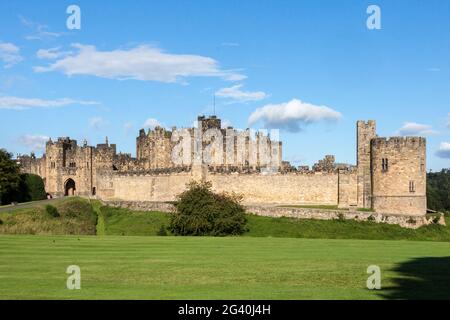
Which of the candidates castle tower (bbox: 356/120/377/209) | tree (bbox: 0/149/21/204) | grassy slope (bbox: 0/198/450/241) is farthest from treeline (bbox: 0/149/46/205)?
castle tower (bbox: 356/120/377/209)

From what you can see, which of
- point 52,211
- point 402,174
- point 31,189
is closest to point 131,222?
point 52,211

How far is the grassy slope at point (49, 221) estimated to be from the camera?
4244 centimetres

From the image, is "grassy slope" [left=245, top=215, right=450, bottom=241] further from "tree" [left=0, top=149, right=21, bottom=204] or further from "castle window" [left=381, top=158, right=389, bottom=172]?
"tree" [left=0, top=149, right=21, bottom=204]

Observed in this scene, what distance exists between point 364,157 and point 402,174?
361cm

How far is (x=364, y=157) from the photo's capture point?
52781mm

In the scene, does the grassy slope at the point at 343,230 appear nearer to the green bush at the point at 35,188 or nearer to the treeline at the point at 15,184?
the treeline at the point at 15,184

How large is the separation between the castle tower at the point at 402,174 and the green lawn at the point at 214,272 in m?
23.2

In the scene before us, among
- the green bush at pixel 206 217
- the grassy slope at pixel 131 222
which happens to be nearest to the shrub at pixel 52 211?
the grassy slope at pixel 131 222

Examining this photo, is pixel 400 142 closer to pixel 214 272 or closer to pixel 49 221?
pixel 49 221

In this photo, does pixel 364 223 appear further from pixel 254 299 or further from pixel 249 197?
pixel 254 299

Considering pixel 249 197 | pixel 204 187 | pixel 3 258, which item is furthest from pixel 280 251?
pixel 249 197
